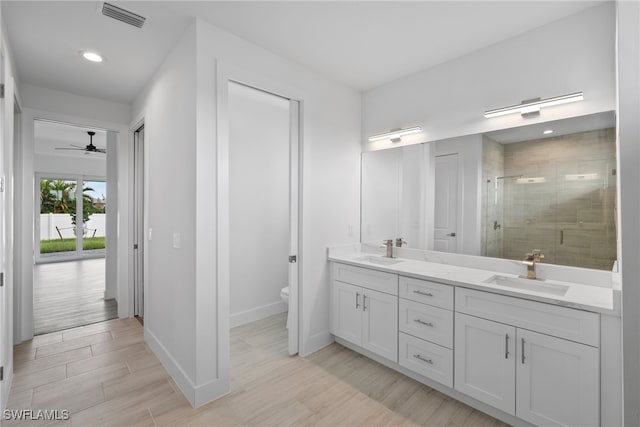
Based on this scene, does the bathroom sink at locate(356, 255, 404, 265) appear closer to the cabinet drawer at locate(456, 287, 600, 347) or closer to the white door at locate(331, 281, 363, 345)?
the white door at locate(331, 281, 363, 345)

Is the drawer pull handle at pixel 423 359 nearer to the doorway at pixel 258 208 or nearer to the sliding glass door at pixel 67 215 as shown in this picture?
the doorway at pixel 258 208

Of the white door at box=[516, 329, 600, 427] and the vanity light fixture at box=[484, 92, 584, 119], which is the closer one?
the white door at box=[516, 329, 600, 427]

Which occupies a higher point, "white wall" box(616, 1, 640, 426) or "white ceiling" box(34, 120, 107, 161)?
"white ceiling" box(34, 120, 107, 161)

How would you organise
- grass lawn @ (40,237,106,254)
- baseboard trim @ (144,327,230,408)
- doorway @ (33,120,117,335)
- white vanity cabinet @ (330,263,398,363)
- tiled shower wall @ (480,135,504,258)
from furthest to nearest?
grass lawn @ (40,237,106,254)
doorway @ (33,120,117,335)
white vanity cabinet @ (330,263,398,363)
tiled shower wall @ (480,135,504,258)
baseboard trim @ (144,327,230,408)

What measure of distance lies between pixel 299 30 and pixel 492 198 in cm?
188

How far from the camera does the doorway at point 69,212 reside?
5266 mm

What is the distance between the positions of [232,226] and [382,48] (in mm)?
2286

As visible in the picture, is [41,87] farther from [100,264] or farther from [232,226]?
[100,264]

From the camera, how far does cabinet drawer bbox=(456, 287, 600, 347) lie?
155cm

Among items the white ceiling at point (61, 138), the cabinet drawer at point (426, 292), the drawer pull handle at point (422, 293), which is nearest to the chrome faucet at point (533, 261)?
the cabinet drawer at point (426, 292)

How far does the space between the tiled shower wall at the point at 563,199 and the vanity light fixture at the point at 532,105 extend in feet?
0.70

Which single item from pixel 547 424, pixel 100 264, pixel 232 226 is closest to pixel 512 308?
pixel 547 424

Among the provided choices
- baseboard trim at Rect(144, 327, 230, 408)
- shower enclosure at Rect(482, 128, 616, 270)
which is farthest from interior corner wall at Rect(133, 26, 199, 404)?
shower enclosure at Rect(482, 128, 616, 270)

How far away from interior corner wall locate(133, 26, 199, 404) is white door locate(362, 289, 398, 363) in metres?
→ 1.28
